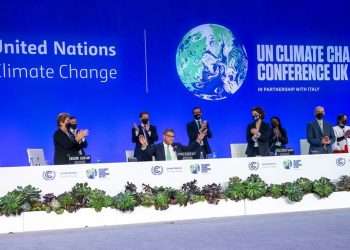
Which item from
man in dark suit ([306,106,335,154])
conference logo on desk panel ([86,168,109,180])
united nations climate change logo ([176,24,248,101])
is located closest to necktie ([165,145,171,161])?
united nations climate change logo ([176,24,248,101])

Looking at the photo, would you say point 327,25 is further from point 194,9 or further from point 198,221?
point 198,221

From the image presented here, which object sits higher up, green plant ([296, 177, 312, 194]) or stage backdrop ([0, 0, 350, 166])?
stage backdrop ([0, 0, 350, 166])

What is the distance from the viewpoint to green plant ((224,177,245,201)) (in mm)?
10469

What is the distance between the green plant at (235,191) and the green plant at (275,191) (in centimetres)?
48

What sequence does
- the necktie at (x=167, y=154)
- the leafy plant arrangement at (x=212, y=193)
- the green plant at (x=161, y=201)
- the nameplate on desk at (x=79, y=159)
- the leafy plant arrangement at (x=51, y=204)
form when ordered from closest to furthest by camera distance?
the leafy plant arrangement at (x=51, y=204) → the green plant at (x=161, y=201) → the leafy plant arrangement at (x=212, y=193) → the nameplate on desk at (x=79, y=159) → the necktie at (x=167, y=154)

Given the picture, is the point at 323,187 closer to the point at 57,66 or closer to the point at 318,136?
the point at 318,136

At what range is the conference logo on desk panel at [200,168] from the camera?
10.8 metres

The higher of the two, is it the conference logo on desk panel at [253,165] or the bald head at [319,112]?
the bald head at [319,112]

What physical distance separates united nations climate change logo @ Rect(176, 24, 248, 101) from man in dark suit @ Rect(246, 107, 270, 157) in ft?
2.21

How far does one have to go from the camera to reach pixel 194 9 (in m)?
12.9

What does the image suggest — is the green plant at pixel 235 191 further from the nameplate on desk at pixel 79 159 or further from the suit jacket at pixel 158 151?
the nameplate on desk at pixel 79 159

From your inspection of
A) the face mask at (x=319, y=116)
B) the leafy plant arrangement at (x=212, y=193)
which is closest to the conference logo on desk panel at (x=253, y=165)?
the leafy plant arrangement at (x=212, y=193)

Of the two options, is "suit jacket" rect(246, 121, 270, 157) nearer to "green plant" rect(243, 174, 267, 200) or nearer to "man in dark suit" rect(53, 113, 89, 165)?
"green plant" rect(243, 174, 267, 200)

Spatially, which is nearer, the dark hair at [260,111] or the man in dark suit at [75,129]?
the man in dark suit at [75,129]
